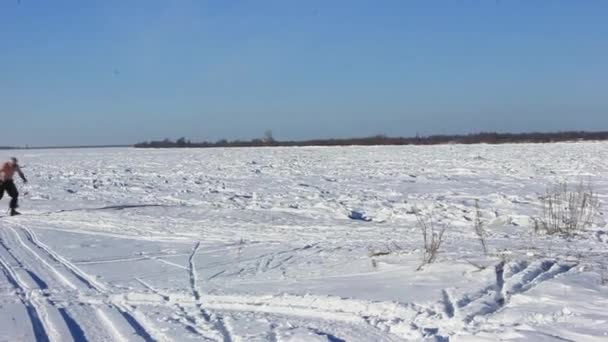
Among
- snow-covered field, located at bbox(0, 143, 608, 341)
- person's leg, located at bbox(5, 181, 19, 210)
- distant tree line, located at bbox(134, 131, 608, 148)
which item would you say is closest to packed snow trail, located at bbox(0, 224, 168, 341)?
snow-covered field, located at bbox(0, 143, 608, 341)

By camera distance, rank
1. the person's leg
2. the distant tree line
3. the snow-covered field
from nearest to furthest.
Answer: the snow-covered field < the person's leg < the distant tree line

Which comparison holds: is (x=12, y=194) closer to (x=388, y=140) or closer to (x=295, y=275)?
(x=295, y=275)

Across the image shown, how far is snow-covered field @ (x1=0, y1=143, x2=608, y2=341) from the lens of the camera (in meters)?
4.98

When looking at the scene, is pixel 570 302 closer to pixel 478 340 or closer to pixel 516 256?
pixel 478 340

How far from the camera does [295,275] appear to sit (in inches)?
277

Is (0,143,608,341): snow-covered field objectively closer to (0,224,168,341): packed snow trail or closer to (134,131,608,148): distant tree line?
(0,224,168,341): packed snow trail

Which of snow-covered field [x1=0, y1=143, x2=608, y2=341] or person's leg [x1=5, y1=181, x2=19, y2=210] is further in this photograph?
person's leg [x1=5, y1=181, x2=19, y2=210]

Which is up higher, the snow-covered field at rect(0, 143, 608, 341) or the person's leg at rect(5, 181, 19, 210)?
the person's leg at rect(5, 181, 19, 210)

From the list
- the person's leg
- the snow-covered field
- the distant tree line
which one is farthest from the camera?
the distant tree line

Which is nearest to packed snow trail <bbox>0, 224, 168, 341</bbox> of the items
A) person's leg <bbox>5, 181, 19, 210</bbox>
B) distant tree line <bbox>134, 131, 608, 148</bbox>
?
person's leg <bbox>5, 181, 19, 210</bbox>

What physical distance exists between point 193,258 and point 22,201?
10.3 metres

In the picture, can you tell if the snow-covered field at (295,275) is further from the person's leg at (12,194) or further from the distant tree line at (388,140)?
the distant tree line at (388,140)

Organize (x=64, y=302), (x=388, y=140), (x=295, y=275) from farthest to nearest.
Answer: (x=388, y=140) → (x=295, y=275) → (x=64, y=302)

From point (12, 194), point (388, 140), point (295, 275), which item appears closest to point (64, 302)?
point (295, 275)
